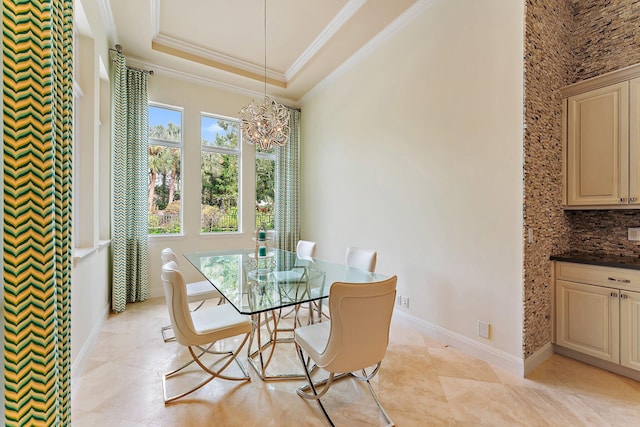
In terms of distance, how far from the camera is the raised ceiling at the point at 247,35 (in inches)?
115

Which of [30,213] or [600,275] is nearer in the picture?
[30,213]

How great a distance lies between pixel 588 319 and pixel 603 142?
1.51 meters

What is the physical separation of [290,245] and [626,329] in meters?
4.20

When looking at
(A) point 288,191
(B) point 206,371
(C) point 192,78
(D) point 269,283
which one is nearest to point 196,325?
(B) point 206,371

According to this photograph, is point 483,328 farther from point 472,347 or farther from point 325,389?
point 325,389

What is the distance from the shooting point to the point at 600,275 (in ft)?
6.98

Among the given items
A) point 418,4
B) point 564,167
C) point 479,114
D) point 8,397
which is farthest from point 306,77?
point 8,397

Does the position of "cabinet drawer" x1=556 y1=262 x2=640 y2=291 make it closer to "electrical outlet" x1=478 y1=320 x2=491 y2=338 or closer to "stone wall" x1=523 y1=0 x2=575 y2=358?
"stone wall" x1=523 y1=0 x2=575 y2=358

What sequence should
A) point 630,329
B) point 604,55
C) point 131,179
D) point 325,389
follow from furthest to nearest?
point 131,179 < point 604,55 < point 630,329 < point 325,389

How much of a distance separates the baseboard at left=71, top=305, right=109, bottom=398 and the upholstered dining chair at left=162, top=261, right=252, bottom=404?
2.06ft

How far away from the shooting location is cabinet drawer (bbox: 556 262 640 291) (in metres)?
1.99

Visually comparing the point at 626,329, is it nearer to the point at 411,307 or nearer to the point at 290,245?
the point at 411,307

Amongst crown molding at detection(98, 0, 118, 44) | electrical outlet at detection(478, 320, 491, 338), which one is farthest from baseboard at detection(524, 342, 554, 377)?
crown molding at detection(98, 0, 118, 44)

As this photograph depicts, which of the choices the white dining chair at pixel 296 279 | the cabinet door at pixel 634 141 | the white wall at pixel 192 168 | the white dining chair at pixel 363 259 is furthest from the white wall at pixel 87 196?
the cabinet door at pixel 634 141
